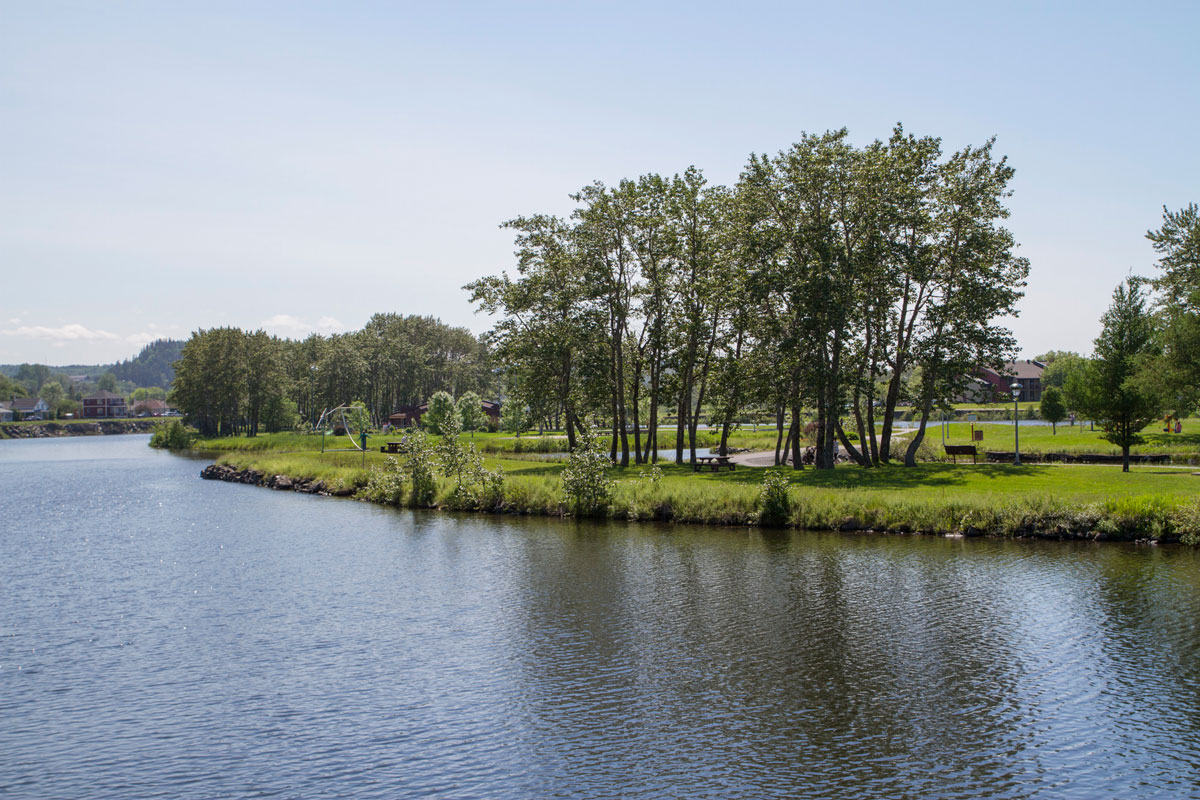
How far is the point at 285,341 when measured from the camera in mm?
152125

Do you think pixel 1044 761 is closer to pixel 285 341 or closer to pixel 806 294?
pixel 806 294

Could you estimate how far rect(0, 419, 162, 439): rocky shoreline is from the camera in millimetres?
183875

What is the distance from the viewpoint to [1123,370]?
40094 millimetres

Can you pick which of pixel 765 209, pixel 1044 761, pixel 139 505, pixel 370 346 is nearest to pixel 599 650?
pixel 1044 761

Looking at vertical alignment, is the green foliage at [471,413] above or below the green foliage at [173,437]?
above

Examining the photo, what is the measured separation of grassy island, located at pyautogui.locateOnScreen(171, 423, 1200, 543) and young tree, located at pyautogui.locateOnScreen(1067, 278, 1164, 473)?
2.52 metres

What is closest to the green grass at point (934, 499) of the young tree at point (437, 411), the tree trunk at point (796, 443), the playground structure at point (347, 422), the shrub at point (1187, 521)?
the shrub at point (1187, 521)

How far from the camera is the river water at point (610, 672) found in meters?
12.1

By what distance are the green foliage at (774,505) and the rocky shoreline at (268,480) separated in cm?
2710

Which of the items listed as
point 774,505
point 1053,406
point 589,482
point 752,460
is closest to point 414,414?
point 752,460

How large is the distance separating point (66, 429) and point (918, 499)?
213557 millimetres

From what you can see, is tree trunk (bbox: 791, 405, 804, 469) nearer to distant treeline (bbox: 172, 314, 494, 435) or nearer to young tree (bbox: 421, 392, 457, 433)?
young tree (bbox: 421, 392, 457, 433)

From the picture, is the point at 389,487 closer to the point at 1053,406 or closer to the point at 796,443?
the point at 796,443

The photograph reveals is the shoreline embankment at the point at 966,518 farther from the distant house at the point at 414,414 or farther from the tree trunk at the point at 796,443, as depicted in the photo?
the distant house at the point at 414,414
